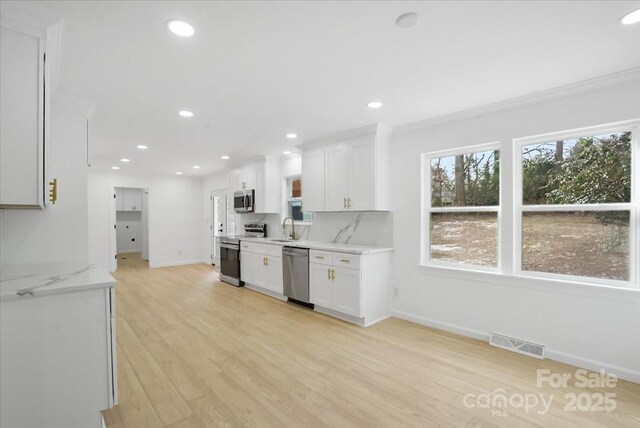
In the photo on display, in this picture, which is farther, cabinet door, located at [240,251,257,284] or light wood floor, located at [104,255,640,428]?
cabinet door, located at [240,251,257,284]

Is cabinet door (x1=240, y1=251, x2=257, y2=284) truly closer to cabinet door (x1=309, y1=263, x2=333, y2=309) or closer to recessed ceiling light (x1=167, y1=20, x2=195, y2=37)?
cabinet door (x1=309, y1=263, x2=333, y2=309)

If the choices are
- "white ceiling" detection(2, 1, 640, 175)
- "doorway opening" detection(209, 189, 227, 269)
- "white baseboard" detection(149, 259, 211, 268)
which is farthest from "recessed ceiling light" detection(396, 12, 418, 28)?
"white baseboard" detection(149, 259, 211, 268)

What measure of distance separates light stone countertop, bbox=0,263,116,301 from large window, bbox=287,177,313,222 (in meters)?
3.40

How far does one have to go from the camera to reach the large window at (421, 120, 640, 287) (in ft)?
8.48

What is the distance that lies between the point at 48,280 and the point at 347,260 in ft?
9.25

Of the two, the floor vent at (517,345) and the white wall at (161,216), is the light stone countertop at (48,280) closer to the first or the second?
the floor vent at (517,345)

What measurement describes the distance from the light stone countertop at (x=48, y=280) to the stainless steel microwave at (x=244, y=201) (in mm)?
3537

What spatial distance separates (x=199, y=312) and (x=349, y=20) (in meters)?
3.99

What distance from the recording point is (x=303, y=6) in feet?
5.33

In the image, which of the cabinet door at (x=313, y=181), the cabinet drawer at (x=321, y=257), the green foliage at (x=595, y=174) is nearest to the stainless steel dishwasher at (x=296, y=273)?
the cabinet drawer at (x=321, y=257)

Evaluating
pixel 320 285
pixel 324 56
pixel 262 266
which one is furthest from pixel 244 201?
pixel 324 56

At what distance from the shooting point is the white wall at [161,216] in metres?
7.12

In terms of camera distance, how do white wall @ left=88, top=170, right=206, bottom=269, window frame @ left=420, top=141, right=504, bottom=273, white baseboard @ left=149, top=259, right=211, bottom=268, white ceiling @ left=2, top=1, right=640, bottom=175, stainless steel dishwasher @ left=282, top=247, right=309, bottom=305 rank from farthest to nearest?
white baseboard @ left=149, top=259, right=211, bottom=268 < white wall @ left=88, top=170, right=206, bottom=269 < stainless steel dishwasher @ left=282, top=247, right=309, bottom=305 < window frame @ left=420, top=141, right=504, bottom=273 < white ceiling @ left=2, top=1, right=640, bottom=175

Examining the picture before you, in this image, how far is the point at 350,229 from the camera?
4551 mm
